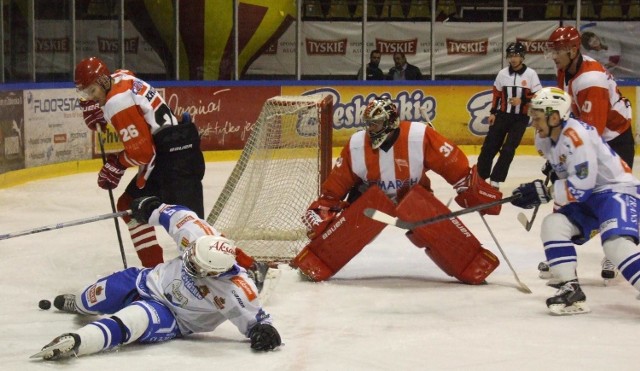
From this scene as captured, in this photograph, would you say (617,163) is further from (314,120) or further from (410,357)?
(314,120)

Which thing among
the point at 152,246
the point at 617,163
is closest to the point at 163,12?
the point at 152,246

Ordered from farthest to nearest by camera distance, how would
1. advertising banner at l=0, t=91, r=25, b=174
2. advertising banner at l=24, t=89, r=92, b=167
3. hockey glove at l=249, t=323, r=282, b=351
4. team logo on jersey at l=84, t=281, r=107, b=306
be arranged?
advertising banner at l=24, t=89, r=92, b=167
advertising banner at l=0, t=91, r=25, b=174
team logo on jersey at l=84, t=281, r=107, b=306
hockey glove at l=249, t=323, r=282, b=351

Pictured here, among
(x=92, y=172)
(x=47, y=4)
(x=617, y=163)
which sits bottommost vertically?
(x=92, y=172)

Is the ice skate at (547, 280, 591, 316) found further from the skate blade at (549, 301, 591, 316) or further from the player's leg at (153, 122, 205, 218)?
the player's leg at (153, 122, 205, 218)

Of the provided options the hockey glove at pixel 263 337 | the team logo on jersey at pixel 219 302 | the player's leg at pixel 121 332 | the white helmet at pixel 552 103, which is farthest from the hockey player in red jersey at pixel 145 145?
the white helmet at pixel 552 103

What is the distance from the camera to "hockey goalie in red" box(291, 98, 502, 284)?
17.7 ft

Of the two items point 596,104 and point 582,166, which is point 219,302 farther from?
point 596,104

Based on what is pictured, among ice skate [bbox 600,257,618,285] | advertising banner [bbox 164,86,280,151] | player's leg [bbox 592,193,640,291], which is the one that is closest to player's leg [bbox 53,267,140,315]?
player's leg [bbox 592,193,640,291]

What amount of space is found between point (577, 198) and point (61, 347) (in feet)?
7.09

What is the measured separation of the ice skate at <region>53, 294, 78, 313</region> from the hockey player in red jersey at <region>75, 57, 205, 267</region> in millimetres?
571

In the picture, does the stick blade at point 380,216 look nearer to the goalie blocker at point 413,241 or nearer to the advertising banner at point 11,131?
the goalie blocker at point 413,241

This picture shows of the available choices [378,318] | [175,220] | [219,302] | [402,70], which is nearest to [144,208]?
[175,220]

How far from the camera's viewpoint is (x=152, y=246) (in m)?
5.46

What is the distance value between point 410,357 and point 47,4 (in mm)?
7025
